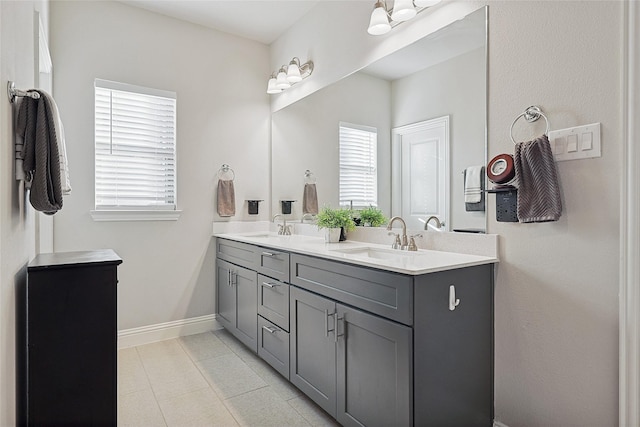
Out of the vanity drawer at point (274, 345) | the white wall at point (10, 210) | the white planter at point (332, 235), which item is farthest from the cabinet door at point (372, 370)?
the white wall at point (10, 210)

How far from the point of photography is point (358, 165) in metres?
2.73

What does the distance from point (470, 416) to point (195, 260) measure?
2.56m

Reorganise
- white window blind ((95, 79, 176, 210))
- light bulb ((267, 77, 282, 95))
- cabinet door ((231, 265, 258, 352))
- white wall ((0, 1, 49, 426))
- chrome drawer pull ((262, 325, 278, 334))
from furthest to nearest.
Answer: light bulb ((267, 77, 282, 95)) < white window blind ((95, 79, 176, 210)) < cabinet door ((231, 265, 258, 352)) < chrome drawer pull ((262, 325, 278, 334)) < white wall ((0, 1, 49, 426))

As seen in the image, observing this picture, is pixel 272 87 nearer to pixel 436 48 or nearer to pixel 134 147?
pixel 134 147

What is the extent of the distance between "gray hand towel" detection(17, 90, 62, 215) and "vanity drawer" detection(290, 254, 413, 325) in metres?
1.25

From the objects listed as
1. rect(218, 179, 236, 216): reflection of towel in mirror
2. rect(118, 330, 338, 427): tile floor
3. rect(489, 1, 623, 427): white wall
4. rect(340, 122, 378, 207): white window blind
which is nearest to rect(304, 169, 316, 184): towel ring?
rect(340, 122, 378, 207): white window blind

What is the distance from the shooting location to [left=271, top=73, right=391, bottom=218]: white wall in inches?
99.1

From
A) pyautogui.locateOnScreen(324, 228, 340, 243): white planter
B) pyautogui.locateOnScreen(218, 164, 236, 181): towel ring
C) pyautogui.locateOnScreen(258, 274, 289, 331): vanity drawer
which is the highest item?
pyautogui.locateOnScreen(218, 164, 236, 181): towel ring

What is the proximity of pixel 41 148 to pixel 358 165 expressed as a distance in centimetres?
188

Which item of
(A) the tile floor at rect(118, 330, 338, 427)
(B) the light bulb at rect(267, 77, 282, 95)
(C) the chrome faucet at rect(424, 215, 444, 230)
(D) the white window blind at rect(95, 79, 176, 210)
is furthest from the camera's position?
(B) the light bulb at rect(267, 77, 282, 95)

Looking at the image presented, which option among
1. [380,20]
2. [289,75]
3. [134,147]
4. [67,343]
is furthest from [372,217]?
[134,147]

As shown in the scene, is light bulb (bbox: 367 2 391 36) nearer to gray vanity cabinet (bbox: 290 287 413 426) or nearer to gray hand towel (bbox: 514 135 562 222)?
gray hand towel (bbox: 514 135 562 222)

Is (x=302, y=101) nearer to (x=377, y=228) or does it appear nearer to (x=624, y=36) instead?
(x=377, y=228)

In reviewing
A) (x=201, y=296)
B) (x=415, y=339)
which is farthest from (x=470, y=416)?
(x=201, y=296)
